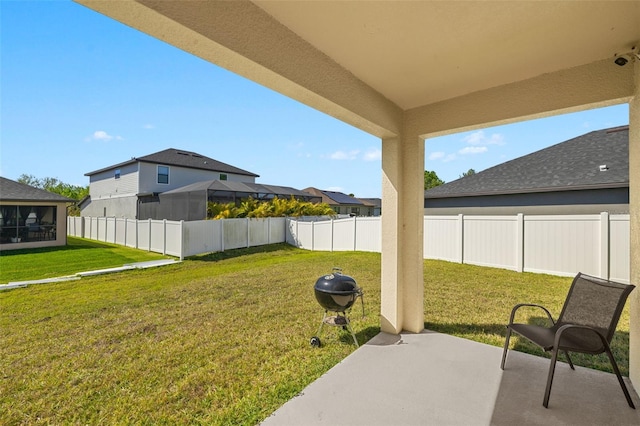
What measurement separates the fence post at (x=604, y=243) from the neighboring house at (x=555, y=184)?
2960 mm

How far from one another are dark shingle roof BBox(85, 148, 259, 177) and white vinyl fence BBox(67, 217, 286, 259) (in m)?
5.09

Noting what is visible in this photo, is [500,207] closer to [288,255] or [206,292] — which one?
[288,255]

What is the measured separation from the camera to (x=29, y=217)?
13.1 m

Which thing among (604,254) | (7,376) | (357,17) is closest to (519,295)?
(604,254)

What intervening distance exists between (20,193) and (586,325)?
19.4 m

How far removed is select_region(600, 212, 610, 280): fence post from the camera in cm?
652

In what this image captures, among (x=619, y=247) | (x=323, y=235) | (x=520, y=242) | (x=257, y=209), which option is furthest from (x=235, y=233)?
(x=619, y=247)

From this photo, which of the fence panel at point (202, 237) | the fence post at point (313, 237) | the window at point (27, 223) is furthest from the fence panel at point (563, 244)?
the window at point (27, 223)

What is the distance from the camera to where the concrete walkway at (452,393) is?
2.27 meters

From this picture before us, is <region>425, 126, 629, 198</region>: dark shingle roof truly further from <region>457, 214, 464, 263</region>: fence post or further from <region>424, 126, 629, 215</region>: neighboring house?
<region>457, 214, 464, 263</region>: fence post

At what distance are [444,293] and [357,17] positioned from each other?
550 centimetres

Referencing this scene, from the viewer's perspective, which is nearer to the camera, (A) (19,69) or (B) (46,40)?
(B) (46,40)

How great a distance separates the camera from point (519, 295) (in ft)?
19.0

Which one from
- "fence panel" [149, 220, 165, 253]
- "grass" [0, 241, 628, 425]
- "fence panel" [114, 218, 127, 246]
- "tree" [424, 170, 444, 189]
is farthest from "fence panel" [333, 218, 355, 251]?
"tree" [424, 170, 444, 189]
